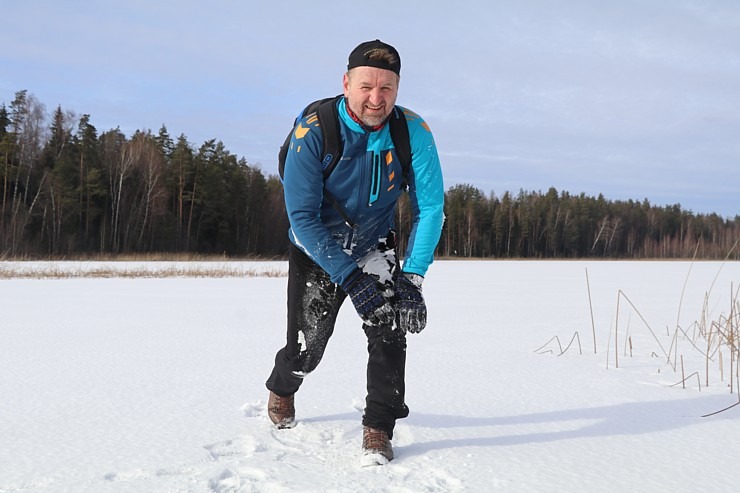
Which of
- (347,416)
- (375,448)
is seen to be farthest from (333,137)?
(347,416)

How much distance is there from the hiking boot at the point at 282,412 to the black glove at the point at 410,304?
28.1 inches

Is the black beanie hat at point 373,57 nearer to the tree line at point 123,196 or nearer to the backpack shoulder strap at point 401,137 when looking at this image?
the backpack shoulder strap at point 401,137

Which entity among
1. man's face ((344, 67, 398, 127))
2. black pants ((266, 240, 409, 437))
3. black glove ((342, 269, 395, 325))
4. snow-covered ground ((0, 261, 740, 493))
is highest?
man's face ((344, 67, 398, 127))

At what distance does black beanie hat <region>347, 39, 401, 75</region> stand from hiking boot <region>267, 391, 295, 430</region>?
146cm

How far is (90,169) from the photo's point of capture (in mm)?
35094

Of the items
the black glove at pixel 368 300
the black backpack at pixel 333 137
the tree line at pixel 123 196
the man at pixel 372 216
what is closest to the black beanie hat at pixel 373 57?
the man at pixel 372 216

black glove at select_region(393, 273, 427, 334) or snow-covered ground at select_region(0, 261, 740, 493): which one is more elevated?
black glove at select_region(393, 273, 427, 334)

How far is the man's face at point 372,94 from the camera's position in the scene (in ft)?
6.71

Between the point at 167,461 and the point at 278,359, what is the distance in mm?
694

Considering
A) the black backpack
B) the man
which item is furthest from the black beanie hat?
the black backpack

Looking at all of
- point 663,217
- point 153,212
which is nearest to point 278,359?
point 153,212

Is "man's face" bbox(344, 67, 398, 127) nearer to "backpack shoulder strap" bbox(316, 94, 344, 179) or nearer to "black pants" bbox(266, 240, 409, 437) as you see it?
"backpack shoulder strap" bbox(316, 94, 344, 179)

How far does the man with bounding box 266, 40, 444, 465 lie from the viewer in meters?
2.06

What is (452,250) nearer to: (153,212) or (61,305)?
(153,212)
